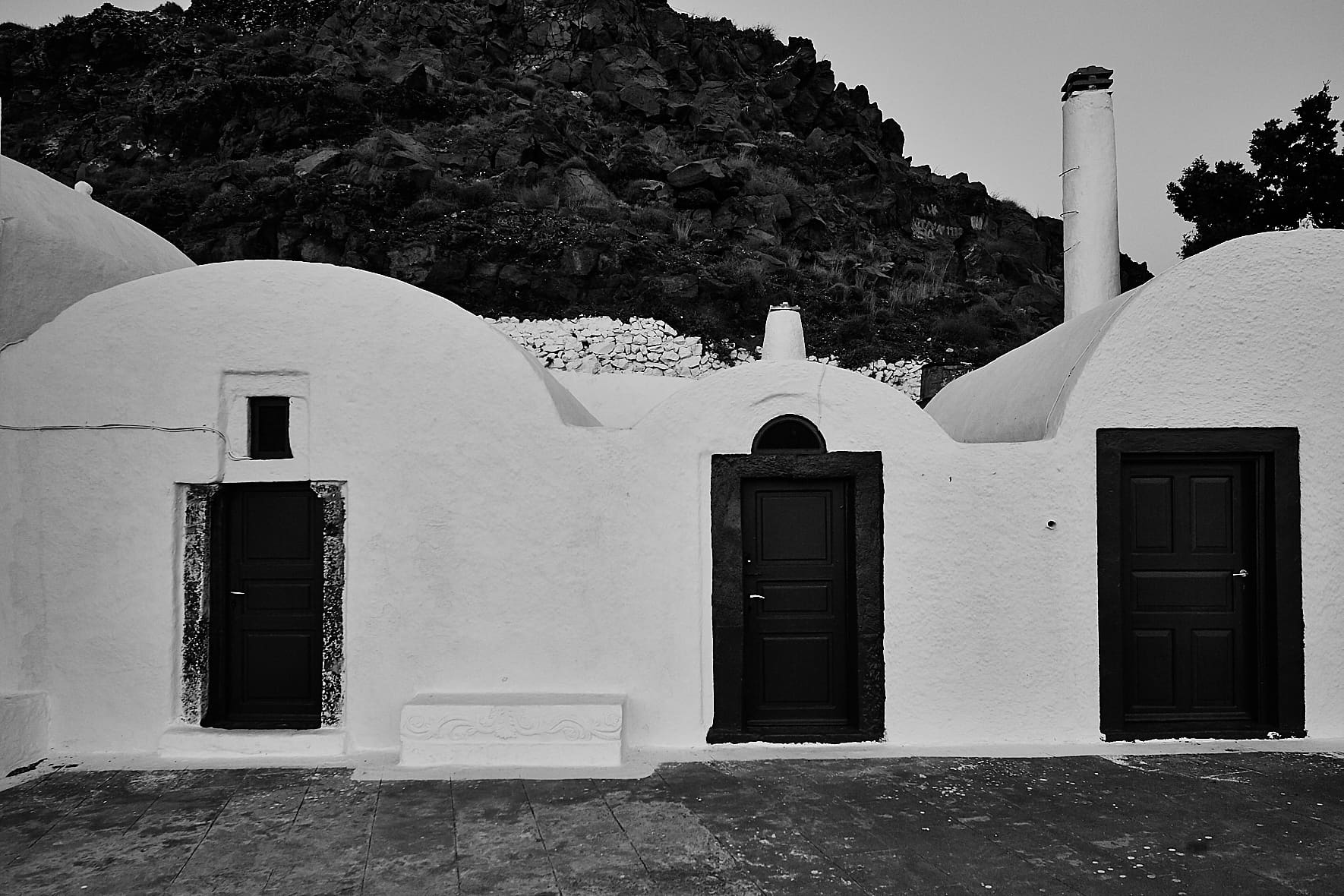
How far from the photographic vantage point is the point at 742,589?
19.3 feet

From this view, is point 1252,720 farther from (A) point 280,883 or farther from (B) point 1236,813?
(A) point 280,883

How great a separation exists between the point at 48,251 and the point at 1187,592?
7827 mm

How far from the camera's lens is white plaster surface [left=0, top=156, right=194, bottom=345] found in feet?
19.7

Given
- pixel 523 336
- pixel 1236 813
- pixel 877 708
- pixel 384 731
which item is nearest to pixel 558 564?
pixel 384 731

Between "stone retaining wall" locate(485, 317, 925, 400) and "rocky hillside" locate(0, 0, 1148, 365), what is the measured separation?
1.40m

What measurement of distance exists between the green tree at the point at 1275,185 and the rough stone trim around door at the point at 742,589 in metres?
17.6

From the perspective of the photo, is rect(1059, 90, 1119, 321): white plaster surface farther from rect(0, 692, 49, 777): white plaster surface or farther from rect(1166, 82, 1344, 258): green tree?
rect(1166, 82, 1344, 258): green tree

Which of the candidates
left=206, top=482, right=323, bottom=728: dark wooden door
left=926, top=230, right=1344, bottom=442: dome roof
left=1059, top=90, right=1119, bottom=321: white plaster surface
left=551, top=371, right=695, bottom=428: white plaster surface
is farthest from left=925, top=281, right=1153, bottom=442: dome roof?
left=206, top=482, right=323, bottom=728: dark wooden door

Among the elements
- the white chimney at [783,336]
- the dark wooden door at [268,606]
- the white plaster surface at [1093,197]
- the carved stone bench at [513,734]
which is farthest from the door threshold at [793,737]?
the white plaster surface at [1093,197]

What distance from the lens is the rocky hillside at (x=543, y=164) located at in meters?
21.6

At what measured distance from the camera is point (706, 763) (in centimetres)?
553

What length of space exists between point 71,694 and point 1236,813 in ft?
21.8

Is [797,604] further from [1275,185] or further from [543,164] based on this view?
[543,164]

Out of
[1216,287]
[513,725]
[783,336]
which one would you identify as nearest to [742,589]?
[513,725]
